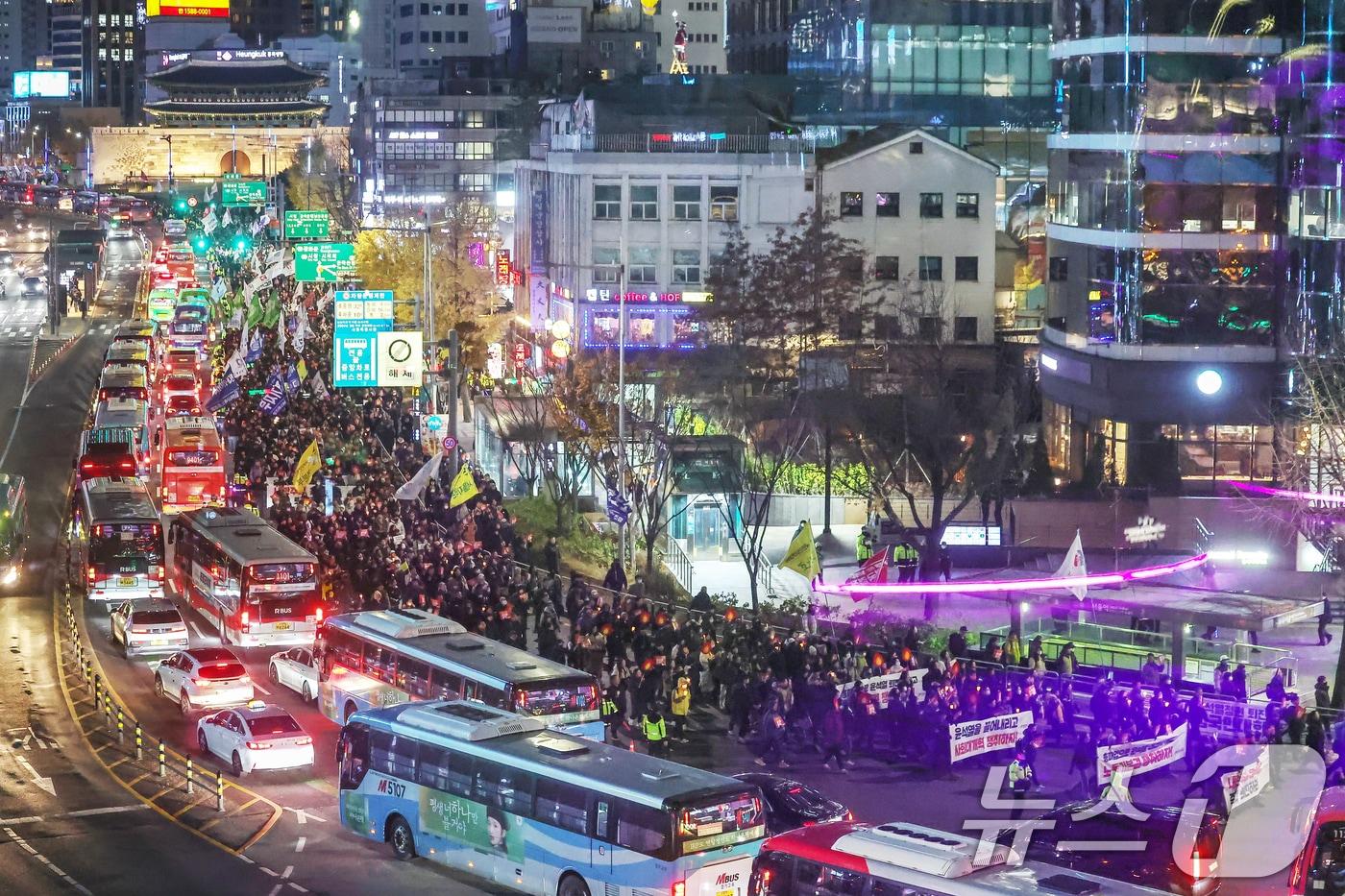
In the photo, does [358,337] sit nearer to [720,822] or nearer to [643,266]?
[643,266]

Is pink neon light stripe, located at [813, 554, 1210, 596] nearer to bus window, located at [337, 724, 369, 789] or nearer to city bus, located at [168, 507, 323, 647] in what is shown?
city bus, located at [168, 507, 323, 647]

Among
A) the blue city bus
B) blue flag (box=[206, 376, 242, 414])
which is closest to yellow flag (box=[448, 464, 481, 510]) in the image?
the blue city bus

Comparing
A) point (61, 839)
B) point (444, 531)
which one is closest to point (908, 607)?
point (444, 531)

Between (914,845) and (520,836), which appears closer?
(914,845)

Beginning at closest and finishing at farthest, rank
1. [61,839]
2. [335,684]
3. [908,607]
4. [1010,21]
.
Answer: [61,839]
[335,684]
[908,607]
[1010,21]

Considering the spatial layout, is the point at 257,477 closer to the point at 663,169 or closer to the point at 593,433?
the point at 593,433
